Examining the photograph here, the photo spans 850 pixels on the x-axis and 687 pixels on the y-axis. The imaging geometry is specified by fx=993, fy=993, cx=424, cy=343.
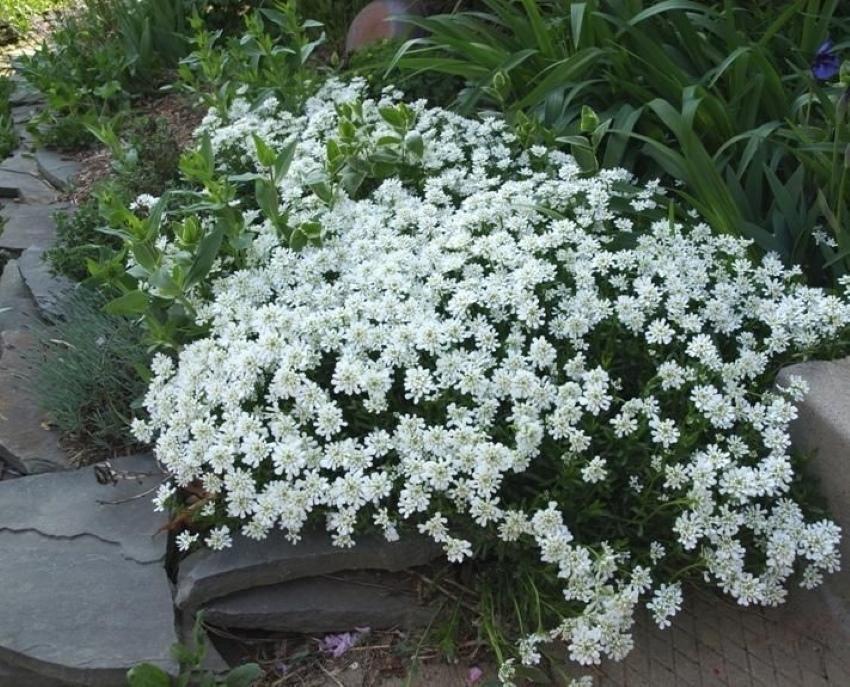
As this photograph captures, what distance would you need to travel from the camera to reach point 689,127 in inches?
124

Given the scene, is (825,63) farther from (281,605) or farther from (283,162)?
(281,605)

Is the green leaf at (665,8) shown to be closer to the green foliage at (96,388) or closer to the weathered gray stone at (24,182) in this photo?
the green foliage at (96,388)

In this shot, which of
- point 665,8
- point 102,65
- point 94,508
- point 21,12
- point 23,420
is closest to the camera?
point 94,508

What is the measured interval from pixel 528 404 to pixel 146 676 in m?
1.07

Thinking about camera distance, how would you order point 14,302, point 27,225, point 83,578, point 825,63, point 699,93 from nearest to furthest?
point 83,578 → point 825,63 → point 699,93 → point 14,302 → point 27,225

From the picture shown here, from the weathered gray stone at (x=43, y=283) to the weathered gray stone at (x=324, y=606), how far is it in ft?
5.05

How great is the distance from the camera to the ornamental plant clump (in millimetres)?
2301

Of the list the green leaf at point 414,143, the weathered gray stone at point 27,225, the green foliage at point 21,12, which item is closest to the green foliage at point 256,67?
the weathered gray stone at point 27,225

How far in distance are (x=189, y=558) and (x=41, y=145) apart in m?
3.21

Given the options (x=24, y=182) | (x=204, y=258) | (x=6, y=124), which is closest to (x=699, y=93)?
(x=204, y=258)

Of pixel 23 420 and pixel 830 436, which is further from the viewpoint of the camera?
pixel 23 420

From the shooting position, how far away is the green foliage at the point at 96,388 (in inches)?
119

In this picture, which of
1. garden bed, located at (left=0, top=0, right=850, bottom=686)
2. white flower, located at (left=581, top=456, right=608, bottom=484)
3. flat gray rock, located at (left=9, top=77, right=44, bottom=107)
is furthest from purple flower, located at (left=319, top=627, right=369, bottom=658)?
flat gray rock, located at (left=9, top=77, right=44, bottom=107)

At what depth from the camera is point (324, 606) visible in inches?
99.3
